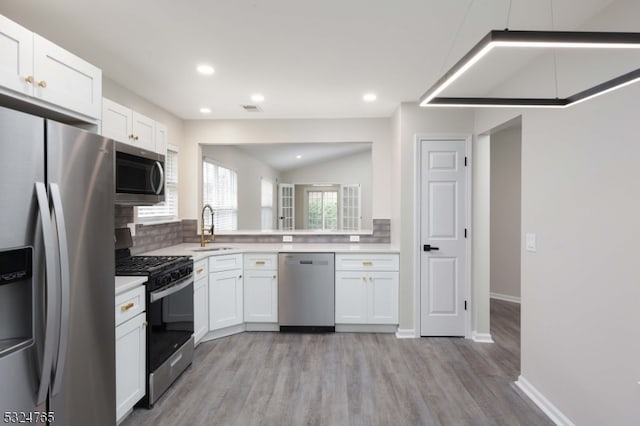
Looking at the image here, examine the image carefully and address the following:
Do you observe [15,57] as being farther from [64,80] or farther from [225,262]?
[225,262]

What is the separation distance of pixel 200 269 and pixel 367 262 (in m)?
1.78

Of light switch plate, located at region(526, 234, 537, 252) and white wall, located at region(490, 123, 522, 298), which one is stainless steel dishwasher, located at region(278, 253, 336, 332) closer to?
light switch plate, located at region(526, 234, 537, 252)

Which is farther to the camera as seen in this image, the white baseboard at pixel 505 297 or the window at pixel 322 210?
the window at pixel 322 210

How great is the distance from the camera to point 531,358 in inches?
101

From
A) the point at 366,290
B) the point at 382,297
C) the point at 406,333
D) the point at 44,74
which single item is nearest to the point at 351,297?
the point at 366,290

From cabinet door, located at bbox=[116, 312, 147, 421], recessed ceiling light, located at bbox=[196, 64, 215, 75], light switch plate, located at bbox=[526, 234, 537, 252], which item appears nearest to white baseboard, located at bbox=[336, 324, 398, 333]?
light switch plate, located at bbox=[526, 234, 537, 252]

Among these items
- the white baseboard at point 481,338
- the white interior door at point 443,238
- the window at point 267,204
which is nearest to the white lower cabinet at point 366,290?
the white interior door at point 443,238

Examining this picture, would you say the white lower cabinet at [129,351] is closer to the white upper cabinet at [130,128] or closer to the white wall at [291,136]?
the white upper cabinet at [130,128]

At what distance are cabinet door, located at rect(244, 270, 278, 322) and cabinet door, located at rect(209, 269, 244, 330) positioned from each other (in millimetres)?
89

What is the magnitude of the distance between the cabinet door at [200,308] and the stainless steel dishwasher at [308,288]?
2.62ft

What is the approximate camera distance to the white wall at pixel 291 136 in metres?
4.21

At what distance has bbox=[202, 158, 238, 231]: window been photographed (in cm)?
496

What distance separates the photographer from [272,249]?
3.87 meters

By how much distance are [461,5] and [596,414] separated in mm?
2477
